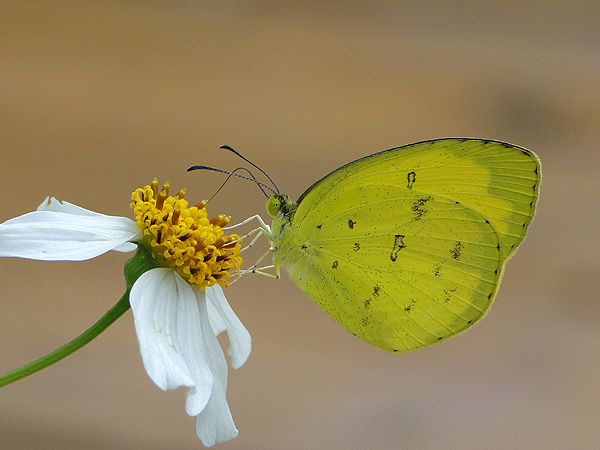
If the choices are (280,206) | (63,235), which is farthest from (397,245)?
(63,235)

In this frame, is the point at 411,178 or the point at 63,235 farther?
the point at 411,178

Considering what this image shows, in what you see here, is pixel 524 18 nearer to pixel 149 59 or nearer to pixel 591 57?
pixel 591 57

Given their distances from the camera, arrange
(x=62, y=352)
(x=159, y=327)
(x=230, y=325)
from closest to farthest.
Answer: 1. (x=62, y=352)
2. (x=159, y=327)
3. (x=230, y=325)

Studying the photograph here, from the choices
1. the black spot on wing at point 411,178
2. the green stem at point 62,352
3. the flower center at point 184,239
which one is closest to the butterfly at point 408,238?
the black spot on wing at point 411,178

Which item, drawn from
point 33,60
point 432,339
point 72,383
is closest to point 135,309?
point 432,339

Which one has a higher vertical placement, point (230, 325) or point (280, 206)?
point (280, 206)

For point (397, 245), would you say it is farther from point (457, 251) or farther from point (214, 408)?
point (214, 408)

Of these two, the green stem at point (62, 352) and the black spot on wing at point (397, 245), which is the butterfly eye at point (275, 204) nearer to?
the black spot on wing at point (397, 245)
